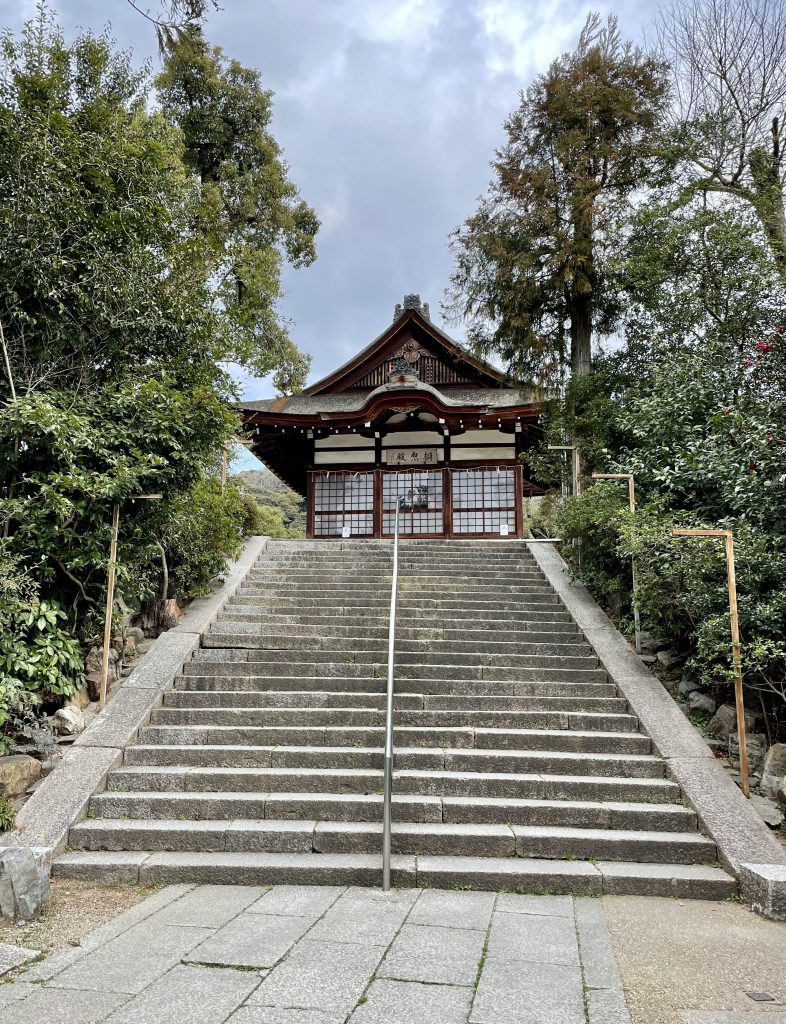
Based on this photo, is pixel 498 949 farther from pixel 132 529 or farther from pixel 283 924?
pixel 132 529

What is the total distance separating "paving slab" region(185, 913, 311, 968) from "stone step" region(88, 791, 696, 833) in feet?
3.41

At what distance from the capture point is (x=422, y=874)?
364cm

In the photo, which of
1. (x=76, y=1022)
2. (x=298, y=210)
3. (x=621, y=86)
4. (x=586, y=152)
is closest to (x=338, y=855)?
(x=76, y=1022)

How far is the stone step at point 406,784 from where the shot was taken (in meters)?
4.42

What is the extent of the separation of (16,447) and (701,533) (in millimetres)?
5313

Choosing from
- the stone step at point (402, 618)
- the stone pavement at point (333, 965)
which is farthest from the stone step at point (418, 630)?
the stone pavement at point (333, 965)

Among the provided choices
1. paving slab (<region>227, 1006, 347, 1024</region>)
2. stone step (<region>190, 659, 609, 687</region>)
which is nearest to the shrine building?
stone step (<region>190, 659, 609, 687</region>)

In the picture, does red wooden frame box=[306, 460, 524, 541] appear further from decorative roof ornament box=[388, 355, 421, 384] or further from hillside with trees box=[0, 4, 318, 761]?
hillside with trees box=[0, 4, 318, 761]

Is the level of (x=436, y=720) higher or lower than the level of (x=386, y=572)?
lower

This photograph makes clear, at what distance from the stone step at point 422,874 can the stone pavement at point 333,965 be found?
16cm

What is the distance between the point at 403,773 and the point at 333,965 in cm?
192

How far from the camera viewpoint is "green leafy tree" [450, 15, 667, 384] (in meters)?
10.4

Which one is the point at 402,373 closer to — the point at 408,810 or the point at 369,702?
the point at 369,702

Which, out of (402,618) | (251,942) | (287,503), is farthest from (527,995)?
(287,503)
